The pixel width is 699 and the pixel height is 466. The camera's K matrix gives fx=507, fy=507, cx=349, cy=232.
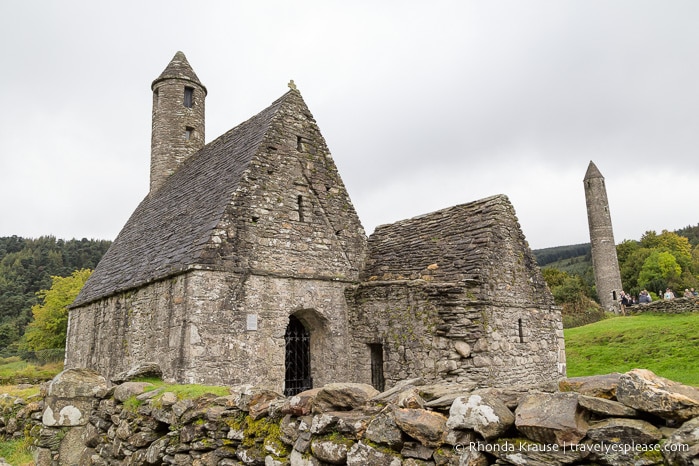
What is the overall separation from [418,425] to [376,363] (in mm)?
8363

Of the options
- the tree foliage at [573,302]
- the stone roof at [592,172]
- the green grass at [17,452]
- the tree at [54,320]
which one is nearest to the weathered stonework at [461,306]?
the green grass at [17,452]

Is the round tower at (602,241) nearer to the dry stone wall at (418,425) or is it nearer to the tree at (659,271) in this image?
the tree at (659,271)

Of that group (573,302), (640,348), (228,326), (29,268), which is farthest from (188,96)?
(29,268)

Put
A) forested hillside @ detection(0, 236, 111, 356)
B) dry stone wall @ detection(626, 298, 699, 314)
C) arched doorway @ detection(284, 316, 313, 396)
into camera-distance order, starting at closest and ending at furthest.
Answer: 1. arched doorway @ detection(284, 316, 313, 396)
2. dry stone wall @ detection(626, 298, 699, 314)
3. forested hillside @ detection(0, 236, 111, 356)

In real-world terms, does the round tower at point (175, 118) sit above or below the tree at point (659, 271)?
above

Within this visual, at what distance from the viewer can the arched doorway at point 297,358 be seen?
12.1 meters

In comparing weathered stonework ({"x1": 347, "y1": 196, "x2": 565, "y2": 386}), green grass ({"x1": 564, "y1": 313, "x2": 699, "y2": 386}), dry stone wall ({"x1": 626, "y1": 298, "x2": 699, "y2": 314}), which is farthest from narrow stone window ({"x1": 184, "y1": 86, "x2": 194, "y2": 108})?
dry stone wall ({"x1": 626, "y1": 298, "x2": 699, "y2": 314})

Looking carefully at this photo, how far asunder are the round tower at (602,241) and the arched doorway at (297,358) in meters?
43.1

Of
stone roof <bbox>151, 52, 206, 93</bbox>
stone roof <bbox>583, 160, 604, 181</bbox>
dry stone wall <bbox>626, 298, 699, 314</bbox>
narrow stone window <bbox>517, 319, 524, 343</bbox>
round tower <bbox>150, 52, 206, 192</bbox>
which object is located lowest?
narrow stone window <bbox>517, 319, 524, 343</bbox>

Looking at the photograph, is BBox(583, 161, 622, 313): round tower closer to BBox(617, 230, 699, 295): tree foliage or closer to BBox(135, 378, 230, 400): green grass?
BBox(617, 230, 699, 295): tree foliage

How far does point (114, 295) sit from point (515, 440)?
13.1m

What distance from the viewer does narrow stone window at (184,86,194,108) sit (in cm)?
2273

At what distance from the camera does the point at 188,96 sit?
901 inches

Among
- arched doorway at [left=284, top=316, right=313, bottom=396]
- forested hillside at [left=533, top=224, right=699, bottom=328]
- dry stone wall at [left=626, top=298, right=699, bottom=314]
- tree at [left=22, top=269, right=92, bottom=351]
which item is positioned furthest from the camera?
forested hillside at [left=533, top=224, right=699, bottom=328]
